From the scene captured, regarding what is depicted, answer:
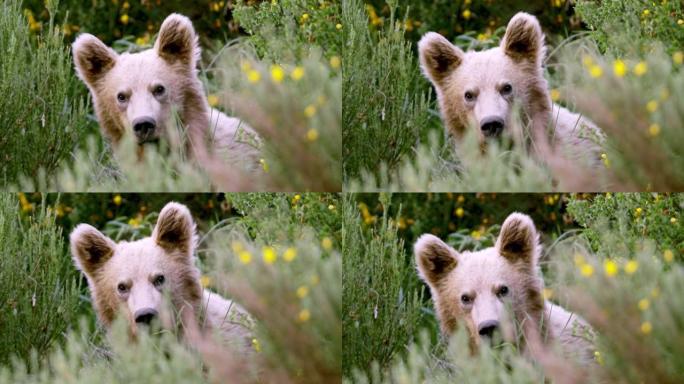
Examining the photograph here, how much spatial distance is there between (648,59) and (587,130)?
407mm

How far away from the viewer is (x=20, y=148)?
535 cm

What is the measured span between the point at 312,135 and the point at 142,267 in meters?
0.93

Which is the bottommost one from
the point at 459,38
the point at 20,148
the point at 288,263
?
the point at 288,263

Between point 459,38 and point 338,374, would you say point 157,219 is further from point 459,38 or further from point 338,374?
point 459,38

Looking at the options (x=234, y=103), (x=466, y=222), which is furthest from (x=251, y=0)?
(x=466, y=222)

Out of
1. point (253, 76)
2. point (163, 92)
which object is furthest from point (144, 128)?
point (253, 76)

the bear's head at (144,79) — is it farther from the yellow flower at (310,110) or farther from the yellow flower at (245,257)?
the yellow flower at (245,257)

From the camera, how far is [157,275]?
527cm

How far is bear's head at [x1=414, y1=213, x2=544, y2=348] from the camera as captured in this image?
5.31 m

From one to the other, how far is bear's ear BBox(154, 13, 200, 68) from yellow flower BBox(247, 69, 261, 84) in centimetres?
24

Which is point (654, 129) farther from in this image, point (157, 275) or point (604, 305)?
point (157, 275)

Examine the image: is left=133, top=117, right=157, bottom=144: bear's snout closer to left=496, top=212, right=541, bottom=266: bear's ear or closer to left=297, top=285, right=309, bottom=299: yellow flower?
left=297, top=285, right=309, bottom=299: yellow flower

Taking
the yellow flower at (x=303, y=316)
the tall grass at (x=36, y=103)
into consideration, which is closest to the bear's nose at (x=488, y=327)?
the yellow flower at (x=303, y=316)

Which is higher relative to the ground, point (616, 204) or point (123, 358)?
point (616, 204)
